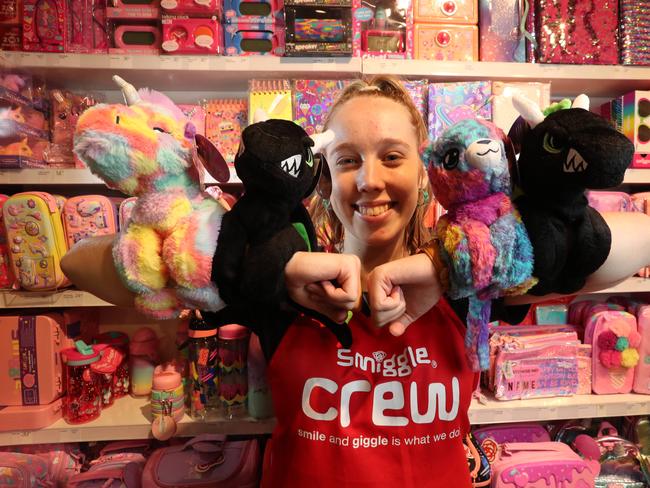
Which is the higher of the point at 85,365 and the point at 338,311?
the point at 338,311

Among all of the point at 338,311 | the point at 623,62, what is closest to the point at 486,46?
the point at 623,62

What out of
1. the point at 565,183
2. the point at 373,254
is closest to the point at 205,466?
the point at 373,254

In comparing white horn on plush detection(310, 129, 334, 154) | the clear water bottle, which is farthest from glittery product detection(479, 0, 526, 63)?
the clear water bottle

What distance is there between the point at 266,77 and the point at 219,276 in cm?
104

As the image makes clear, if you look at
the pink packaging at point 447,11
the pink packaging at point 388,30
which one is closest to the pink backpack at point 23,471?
the pink packaging at point 388,30

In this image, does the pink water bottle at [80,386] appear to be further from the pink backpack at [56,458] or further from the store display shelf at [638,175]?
the store display shelf at [638,175]

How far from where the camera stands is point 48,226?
3.74 ft

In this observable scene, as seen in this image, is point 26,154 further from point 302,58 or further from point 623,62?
point 623,62

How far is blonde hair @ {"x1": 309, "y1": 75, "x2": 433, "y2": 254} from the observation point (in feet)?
2.54

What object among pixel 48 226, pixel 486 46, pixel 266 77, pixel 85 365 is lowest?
pixel 85 365

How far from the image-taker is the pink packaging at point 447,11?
1.33 m

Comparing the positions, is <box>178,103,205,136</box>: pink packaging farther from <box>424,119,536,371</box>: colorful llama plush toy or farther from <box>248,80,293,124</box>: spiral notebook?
<box>424,119,536,371</box>: colorful llama plush toy

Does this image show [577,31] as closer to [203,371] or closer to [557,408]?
[557,408]

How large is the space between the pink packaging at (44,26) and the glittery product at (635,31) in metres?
1.94
